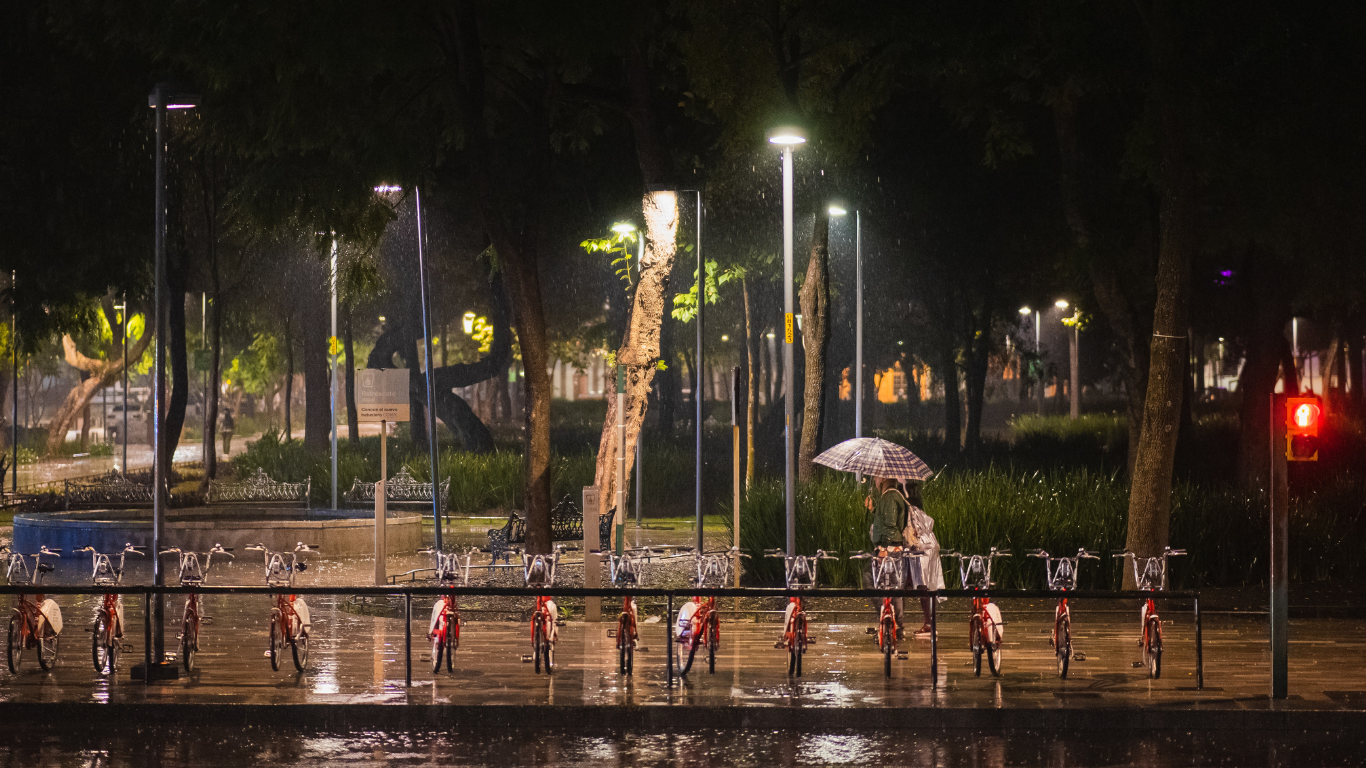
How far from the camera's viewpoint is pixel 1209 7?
17.8 metres

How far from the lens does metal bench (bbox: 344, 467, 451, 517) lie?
28.9 metres

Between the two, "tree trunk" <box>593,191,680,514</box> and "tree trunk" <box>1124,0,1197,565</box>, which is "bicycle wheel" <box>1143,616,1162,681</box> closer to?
"tree trunk" <box>1124,0,1197,565</box>

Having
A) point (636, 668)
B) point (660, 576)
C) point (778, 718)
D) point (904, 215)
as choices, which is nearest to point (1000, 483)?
point (660, 576)

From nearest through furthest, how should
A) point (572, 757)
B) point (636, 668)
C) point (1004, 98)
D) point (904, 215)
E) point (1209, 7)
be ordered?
1. point (572, 757)
2. point (636, 668)
3. point (1209, 7)
4. point (1004, 98)
5. point (904, 215)

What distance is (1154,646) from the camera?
38.8 ft

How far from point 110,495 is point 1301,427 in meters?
22.5

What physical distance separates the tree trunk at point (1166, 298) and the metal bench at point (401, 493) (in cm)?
1531

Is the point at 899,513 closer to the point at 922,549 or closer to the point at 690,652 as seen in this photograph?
the point at 922,549

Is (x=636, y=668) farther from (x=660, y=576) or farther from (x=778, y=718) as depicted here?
(x=660, y=576)

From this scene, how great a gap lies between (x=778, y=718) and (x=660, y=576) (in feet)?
29.7

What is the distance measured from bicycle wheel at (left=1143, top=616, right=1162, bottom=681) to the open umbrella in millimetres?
2580

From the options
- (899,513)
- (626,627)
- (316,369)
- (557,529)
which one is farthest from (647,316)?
(316,369)

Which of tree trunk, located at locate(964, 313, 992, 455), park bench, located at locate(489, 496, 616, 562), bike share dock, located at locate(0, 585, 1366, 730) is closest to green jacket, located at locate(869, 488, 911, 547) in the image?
bike share dock, located at locate(0, 585, 1366, 730)

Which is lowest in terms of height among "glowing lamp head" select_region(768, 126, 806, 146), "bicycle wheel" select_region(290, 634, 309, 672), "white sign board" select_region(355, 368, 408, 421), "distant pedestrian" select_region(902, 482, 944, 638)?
"bicycle wheel" select_region(290, 634, 309, 672)
